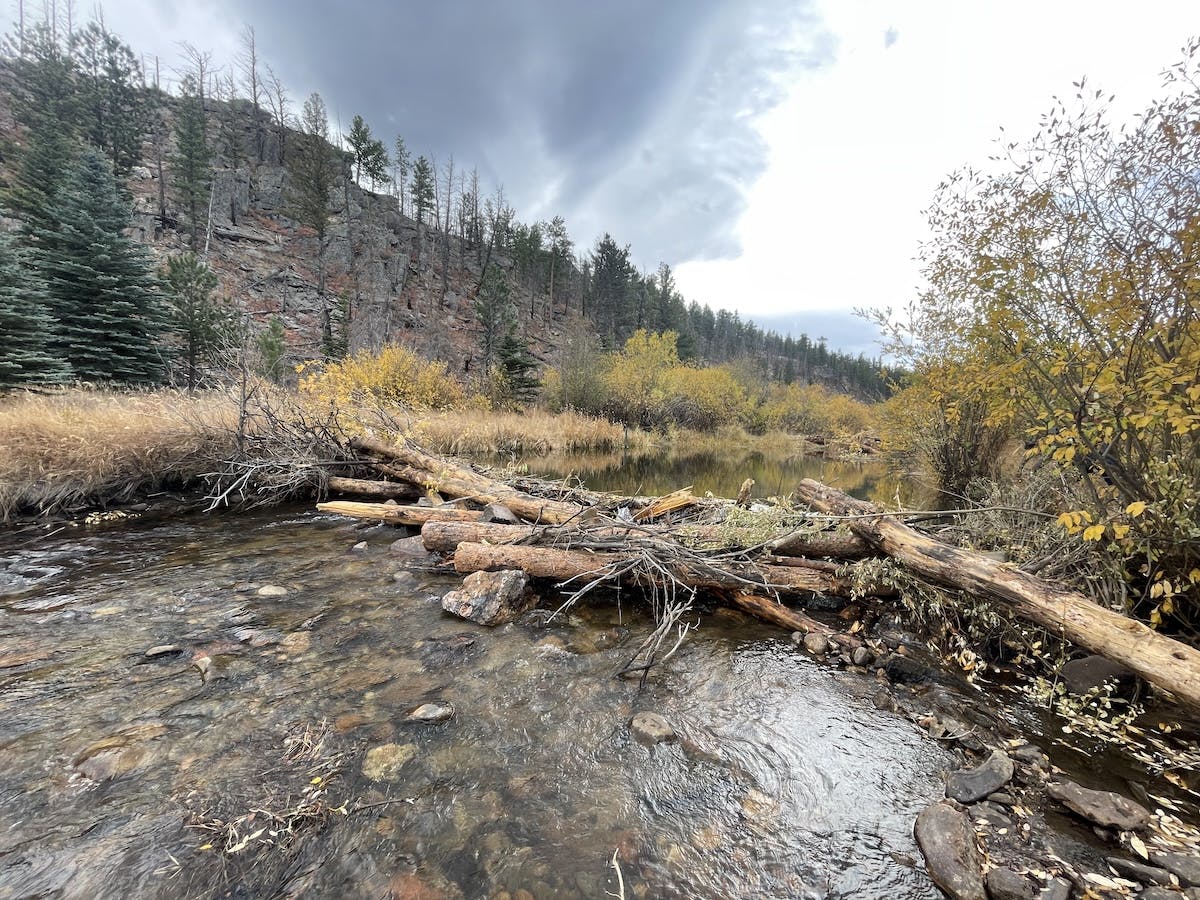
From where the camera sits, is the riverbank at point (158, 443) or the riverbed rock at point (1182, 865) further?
the riverbank at point (158, 443)

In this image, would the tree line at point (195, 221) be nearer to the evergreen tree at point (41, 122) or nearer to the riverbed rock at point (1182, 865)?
the evergreen tree at point (41, 122)

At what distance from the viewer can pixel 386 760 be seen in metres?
2.73

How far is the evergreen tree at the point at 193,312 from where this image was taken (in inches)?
730

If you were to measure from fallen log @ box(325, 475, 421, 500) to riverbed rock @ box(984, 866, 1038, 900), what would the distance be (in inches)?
338

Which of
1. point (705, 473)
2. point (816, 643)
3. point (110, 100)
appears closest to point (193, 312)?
point (705, 473)

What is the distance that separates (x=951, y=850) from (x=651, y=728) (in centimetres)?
164

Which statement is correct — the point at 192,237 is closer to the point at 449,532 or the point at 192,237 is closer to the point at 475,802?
the point at 449,532

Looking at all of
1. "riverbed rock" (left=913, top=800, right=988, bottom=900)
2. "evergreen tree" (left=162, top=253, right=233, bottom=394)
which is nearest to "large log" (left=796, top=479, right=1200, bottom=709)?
"riverbed rock" (left=913, top=800, right=988, bottom=900)

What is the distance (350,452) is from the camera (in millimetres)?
9688

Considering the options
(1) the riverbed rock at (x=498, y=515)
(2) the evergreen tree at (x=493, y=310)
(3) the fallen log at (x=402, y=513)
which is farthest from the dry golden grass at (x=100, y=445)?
(2) the evergreen tree at (x=493, y=310)

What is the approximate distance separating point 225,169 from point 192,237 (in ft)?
41.9

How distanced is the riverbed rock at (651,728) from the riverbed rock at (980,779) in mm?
1608

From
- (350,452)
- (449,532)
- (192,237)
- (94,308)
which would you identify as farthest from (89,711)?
(192,237)

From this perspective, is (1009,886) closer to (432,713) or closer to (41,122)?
(432,713)
